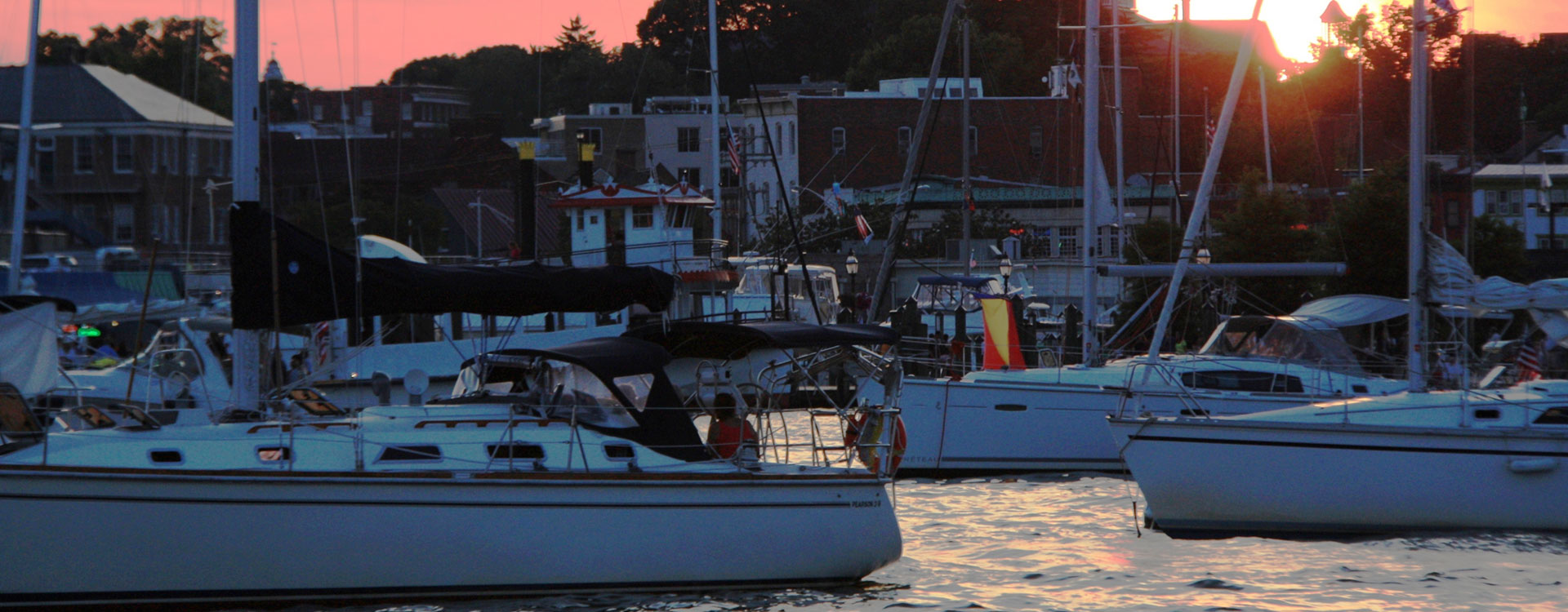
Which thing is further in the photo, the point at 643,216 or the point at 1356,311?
the point at 643,216

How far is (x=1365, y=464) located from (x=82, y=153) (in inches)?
532

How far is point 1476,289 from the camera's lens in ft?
58.2

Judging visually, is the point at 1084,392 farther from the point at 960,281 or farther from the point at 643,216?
the point at 960,281

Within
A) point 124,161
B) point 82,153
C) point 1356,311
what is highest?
point 82,153

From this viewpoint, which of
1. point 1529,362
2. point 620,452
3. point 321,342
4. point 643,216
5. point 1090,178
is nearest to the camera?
point 620,452

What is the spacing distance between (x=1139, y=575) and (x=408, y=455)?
722cm

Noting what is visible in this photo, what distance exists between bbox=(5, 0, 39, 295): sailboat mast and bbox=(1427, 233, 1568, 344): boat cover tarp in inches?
616

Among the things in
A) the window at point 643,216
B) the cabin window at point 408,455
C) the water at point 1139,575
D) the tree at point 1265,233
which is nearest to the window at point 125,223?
the cabin window at point 408,455

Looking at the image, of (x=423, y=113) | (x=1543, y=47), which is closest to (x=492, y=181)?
(x=423, y=113)

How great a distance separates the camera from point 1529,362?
1828 centimetres

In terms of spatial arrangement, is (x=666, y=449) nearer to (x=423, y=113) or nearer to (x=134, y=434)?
(x=134, y=434)

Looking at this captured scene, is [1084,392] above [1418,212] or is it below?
below

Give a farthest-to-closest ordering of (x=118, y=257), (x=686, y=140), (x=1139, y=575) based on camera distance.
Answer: (x=686, y=140), (x=118, y=257), (x=1139, y=575)

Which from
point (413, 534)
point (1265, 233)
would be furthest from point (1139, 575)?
point (1265, 233)
